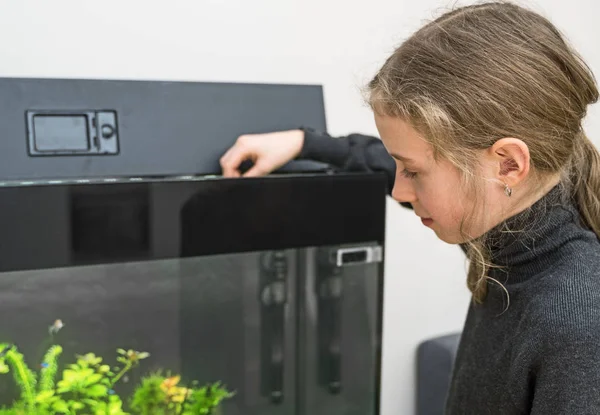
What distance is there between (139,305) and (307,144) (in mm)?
375

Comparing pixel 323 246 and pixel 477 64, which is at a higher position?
pixel 477 64

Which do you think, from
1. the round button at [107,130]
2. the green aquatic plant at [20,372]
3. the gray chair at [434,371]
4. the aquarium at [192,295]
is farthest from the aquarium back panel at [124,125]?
the gray chair at [434,371]

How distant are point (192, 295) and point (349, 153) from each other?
1.22 feet

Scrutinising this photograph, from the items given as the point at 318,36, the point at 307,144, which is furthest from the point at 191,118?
the point at 318,36

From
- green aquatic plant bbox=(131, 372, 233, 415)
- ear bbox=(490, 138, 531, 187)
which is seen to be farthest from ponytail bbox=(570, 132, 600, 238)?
green aquatic plant bbox=(131, 372, 233, 415)

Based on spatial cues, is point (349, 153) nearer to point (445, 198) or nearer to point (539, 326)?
point (445, 198)

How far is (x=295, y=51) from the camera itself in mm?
1308

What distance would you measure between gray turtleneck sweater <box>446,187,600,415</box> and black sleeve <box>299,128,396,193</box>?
10.4 inches

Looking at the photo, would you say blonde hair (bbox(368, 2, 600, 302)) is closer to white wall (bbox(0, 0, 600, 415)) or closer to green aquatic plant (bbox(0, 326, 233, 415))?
white wall (bbox(0, 0, 600, 415))

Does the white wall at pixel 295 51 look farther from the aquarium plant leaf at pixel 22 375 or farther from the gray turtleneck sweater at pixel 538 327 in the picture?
the aquarium plant leaf at pixel 22 375

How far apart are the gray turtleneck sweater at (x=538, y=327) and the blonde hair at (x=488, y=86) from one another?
0.32 feet

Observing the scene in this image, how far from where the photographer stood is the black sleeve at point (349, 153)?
1.06 meters

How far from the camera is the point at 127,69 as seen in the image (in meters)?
1.16

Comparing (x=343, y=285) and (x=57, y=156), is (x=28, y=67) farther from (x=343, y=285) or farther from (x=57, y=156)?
(x=343, y=285)
